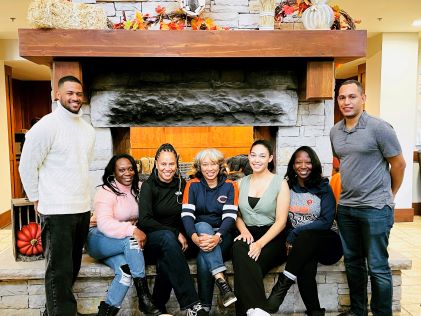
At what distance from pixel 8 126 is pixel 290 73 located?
4329 millimetres

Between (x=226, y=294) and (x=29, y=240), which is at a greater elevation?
(x=29, y=240)

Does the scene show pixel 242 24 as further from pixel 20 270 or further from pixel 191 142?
pixel 191 142

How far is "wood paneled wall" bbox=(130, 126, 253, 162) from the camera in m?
5.92

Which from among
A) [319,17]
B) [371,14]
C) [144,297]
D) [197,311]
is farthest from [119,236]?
[371,14]

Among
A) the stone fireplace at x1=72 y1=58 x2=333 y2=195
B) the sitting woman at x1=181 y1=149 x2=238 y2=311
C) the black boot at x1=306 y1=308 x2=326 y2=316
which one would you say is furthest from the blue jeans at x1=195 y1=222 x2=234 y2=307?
the stone fireplace at x1=72 y1=58 x2=333 y2=195

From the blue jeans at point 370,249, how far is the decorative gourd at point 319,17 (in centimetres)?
127

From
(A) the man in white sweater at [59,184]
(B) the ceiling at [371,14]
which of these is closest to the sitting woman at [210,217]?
(A) the man in white sweater at [59,184]

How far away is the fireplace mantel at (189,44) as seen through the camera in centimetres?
267

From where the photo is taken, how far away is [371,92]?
5301 mm

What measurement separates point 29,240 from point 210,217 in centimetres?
126

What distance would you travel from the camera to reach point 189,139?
601cm

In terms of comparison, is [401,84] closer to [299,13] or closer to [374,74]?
[374,74]

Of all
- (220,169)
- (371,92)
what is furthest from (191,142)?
(220,169)

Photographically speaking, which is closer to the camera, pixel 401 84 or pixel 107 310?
pixel 107 310
